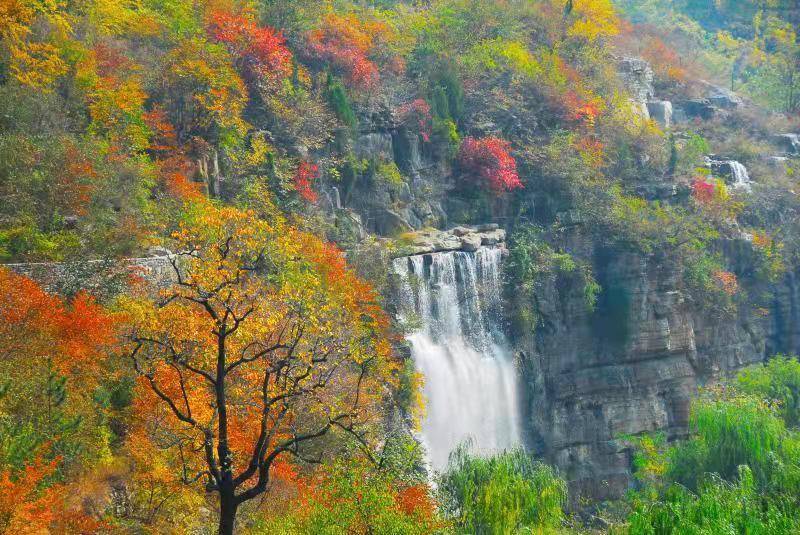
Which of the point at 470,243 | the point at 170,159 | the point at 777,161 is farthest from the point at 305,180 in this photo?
the point at 777,161

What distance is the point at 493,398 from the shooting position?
29.7 meters

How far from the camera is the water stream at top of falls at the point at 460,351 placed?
27328mm

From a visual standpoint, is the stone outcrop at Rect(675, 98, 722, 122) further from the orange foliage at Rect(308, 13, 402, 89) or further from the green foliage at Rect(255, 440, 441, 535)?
the green foliage at Rect(255, 440, 441, 535)

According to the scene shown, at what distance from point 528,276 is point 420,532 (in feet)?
66.4

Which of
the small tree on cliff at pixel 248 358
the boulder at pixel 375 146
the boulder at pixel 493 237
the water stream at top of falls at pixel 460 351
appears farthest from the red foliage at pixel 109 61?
the boulder at pixel 493 237

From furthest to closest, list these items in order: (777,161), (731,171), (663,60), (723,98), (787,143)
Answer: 1. (663,60)
2. (723,98)
3. (787,143)
4. (777,161)
5. (731,171)

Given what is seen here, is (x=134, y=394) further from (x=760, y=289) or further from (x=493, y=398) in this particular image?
(x=760, y=289)

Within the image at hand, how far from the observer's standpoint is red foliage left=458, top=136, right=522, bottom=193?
3291cm

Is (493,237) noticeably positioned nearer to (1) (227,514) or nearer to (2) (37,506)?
(1) (227,514)

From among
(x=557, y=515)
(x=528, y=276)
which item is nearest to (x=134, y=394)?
(x=557, y=515)

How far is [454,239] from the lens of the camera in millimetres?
30188

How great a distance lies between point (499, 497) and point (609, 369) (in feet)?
55.4

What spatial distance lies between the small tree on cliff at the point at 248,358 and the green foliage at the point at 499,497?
279cm

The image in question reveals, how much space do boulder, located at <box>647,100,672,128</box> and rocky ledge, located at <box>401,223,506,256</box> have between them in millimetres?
19438
